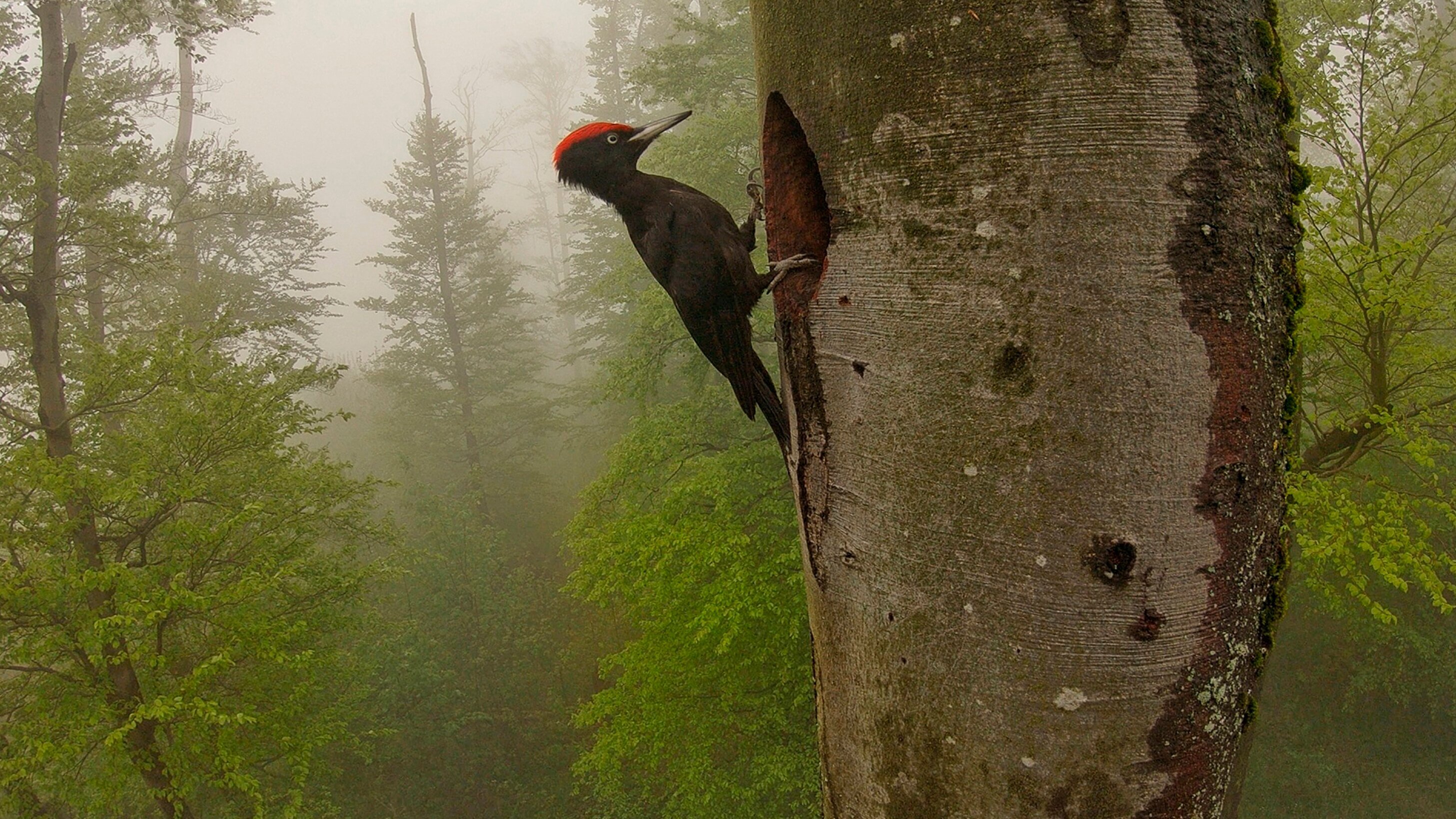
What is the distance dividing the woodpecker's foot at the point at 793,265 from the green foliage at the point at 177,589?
694 centimetres

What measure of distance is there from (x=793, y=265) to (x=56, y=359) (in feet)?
32.4

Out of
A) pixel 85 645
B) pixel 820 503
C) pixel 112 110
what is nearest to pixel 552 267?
pixel 112 110

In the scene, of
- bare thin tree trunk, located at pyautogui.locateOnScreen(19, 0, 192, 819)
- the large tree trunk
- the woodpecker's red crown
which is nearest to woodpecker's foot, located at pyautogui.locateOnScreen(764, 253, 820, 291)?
the large tree trunk

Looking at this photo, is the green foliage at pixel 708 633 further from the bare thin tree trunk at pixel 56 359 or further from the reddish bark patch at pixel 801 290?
the reddish bark patch at pixel 801 290

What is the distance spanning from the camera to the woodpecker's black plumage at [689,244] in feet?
8.54

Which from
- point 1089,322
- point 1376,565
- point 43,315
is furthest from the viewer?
point 43,315

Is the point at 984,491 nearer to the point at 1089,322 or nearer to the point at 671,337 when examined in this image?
the point at 1089,322

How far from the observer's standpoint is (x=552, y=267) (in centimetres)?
5422

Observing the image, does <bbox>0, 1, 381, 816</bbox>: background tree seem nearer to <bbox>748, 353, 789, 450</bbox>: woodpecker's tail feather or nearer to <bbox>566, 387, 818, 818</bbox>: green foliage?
<bbox>566, 387, 818, 818</bbox>: green foliage

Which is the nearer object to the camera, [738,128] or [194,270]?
[738,128]

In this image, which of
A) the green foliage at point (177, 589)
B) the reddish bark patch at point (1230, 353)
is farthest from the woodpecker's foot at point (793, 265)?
the green foliage at point (177, 589)

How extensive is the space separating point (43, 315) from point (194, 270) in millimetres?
10420

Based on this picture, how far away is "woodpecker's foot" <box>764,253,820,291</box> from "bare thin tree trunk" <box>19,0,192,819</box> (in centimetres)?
864

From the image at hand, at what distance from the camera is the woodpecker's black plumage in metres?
2.60
